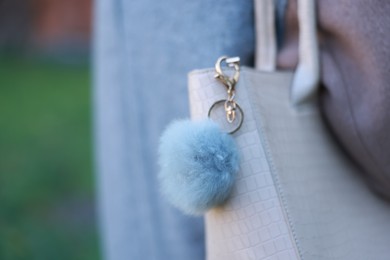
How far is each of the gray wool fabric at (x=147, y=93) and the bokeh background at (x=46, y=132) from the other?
3.24 feet

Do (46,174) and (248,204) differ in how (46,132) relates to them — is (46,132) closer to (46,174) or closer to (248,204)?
(46,174)

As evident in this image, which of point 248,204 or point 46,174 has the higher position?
point 46,174

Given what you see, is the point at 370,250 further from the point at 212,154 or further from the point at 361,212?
the point at 212,154

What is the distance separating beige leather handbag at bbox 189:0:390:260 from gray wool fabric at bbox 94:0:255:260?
58 mm

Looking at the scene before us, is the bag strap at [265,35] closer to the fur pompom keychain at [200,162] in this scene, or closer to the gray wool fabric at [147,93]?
the gray wool fabric at [147,93]

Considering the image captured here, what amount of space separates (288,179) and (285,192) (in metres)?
0.02

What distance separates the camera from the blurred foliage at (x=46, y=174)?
189cm

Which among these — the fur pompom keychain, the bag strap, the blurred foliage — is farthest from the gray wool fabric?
the blurred foliage

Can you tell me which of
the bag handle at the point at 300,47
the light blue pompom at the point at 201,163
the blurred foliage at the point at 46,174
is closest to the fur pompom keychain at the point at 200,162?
the light blue pompom at the point at 201,163

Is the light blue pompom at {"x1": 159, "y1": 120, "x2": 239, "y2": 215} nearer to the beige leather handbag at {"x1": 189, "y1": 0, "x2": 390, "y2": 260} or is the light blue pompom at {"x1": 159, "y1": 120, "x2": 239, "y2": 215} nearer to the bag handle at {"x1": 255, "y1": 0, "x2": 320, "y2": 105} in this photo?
the beige leather handbag at {"x1": 189, "y1": 0, "x2": 390, "y2": 260}

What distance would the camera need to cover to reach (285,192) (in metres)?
0.59

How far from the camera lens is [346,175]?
681 millimetres

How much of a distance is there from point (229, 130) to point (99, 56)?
381mm

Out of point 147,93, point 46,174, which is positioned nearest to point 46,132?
point 46,174
